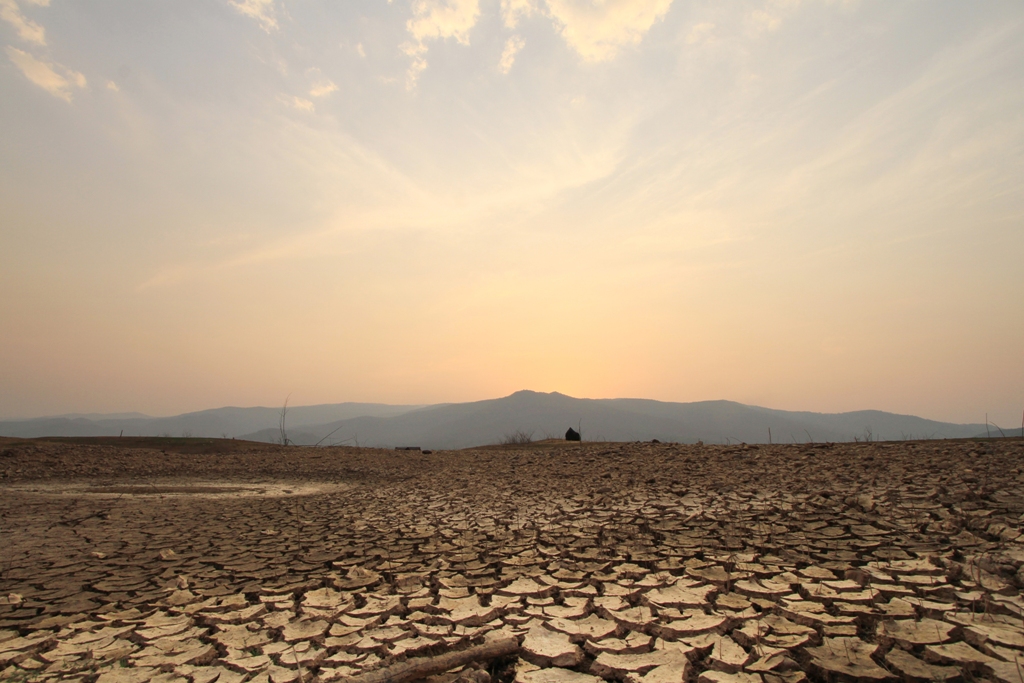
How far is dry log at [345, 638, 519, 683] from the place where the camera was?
1.87 meters

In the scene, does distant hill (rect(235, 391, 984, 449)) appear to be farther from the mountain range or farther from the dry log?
→ the dry log

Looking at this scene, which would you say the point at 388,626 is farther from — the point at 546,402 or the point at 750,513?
the point at 546,402

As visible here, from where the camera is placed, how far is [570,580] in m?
3.06

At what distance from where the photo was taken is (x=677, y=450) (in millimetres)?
8367

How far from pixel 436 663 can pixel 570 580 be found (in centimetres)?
129

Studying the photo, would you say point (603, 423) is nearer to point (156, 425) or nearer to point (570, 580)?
point (570, 580)

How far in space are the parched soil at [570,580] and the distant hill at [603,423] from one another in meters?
94.3

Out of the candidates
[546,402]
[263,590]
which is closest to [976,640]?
[263,590]

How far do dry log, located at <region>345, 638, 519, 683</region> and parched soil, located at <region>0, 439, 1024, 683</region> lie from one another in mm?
51

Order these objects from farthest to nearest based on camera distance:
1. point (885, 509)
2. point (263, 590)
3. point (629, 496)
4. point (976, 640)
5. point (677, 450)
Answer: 1. point (677, 450)
2. point (629, 496)
3. point (885, 509)
4. point (263, 590)
5. point (976, 640)

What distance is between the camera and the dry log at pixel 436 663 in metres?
1.87

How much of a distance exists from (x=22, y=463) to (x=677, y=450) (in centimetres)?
1352

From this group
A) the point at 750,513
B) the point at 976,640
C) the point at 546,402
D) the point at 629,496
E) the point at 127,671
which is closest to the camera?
the point at 976,640

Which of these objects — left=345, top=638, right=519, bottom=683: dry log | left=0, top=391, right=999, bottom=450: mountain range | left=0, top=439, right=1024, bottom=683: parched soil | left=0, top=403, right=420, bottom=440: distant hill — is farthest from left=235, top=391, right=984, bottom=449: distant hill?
left=345, top=638, right=519, bottom=683: dry log
